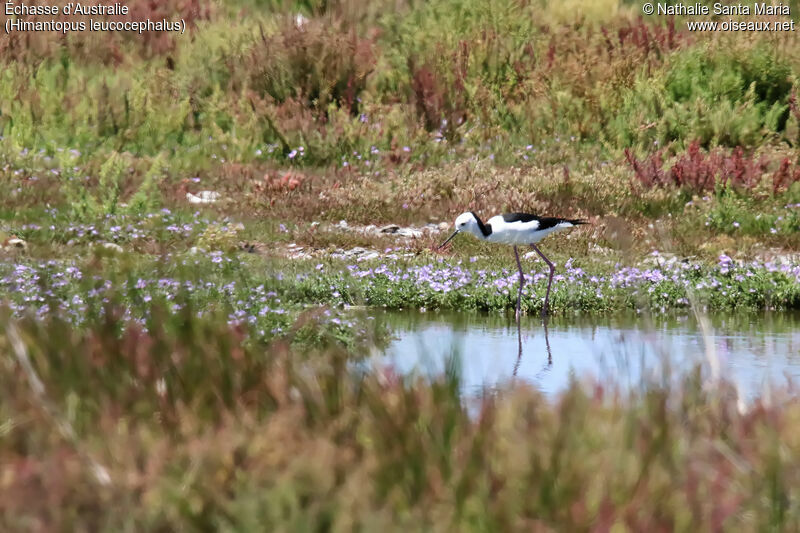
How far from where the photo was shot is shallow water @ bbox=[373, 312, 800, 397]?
26.4 ft

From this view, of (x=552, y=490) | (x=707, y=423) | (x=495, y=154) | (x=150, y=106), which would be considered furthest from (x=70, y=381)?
(x=150, y=106)

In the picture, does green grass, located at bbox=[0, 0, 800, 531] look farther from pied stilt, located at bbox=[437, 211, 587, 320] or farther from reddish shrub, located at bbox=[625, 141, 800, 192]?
pied stilt, located at bbox=[437, 211, 587, 320]

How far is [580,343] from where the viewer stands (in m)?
9.73

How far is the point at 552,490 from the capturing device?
3631 mm

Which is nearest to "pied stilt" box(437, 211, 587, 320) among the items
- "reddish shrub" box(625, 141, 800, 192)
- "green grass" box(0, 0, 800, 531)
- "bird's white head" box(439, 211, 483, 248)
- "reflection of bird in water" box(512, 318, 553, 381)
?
"bird's white head" box(439, 211, 483, 248)

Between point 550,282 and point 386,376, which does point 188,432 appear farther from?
point 550,282

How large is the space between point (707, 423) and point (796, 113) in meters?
13.7

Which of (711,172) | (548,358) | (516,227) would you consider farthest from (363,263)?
(711,172)

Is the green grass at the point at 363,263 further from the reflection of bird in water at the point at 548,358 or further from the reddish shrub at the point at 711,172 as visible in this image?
the reflection of bird in water at the point at 548,358

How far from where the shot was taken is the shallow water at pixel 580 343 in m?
8.04

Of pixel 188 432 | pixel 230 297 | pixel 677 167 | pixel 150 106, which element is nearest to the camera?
pixel 188 432

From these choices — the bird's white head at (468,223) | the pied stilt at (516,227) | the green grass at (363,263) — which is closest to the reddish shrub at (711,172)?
the green grass at (363,263)

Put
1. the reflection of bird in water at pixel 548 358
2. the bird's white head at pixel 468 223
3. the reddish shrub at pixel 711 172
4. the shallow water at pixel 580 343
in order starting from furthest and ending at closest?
the reddish shrub at pixel 711 172 → the bird's white head at pixel 468 223 → the reflection of bird in water at pixel 548 358 → the shallow water at pixel 580 343

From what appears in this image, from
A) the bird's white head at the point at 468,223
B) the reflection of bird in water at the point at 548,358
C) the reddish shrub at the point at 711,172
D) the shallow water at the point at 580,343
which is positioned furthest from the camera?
the reddish shrub at the point at 711,172
